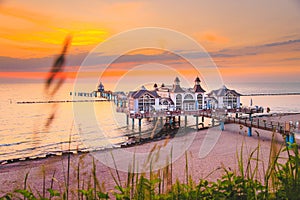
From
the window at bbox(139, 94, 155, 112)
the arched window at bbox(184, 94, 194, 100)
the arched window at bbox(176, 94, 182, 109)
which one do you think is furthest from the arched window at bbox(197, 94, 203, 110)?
the window at bbox(139, 94, 155, 112)

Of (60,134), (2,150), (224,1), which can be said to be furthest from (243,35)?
(60,134)

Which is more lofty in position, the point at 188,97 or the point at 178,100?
the point at 188,97

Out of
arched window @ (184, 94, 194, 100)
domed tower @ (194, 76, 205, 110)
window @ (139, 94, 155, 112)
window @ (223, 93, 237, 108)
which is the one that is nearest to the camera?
window @ (139, 94, 155, 112)

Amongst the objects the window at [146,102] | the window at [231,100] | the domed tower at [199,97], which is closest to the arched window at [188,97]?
the domed tower at [199,97]

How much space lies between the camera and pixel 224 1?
3.82 meters

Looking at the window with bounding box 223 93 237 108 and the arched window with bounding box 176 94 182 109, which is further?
the window with bounding box 223 93 237 108

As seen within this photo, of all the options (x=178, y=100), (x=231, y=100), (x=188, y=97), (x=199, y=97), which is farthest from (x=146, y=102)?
(x=231, y=100)

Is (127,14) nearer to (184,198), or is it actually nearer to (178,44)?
(178,44)

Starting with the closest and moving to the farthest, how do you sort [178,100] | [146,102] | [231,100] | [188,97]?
[146,102], [178,100], [188,97], [231,100]

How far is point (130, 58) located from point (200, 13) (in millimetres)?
1419

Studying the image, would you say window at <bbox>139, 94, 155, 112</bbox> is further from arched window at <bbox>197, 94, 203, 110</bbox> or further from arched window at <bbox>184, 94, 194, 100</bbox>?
arched window at <bbox>197, 94, 203, 110</bbox>

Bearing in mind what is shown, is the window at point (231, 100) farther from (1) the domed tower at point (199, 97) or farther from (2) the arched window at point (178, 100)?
(2) the arched window at point (178, 100)

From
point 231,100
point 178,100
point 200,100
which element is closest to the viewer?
point 178,100

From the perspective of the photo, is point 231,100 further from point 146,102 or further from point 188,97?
point 146,102
